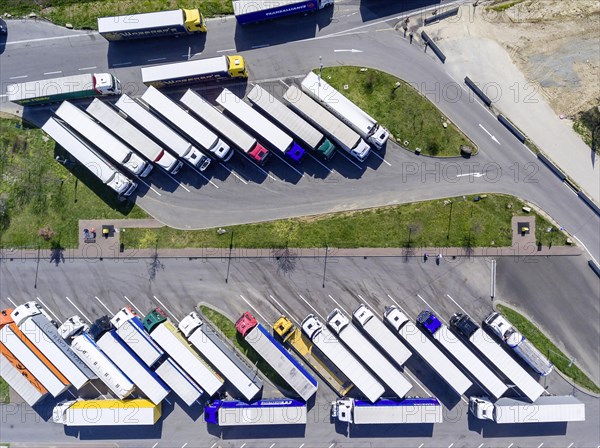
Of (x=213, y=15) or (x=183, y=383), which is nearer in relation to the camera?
(x=183, y=383)

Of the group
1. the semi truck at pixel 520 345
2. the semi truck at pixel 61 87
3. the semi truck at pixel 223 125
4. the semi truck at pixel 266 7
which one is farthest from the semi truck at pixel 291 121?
the semi truck at pixel 520 345

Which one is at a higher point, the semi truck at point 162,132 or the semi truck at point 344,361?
the semi truck at point 162,132

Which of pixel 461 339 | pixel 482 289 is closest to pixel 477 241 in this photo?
pixel 482 289

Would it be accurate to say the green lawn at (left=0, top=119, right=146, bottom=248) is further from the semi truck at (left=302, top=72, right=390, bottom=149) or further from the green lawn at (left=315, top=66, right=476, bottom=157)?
the green lawn at (left=315, top=66, right=476, bottom=157)

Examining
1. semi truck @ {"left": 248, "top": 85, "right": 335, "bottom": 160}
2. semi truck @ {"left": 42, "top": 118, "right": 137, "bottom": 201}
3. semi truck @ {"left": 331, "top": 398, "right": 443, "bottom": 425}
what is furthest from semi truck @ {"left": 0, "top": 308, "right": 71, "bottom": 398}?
semi truck @ {"left": 248, "top": 85, "right": 335, "bottom": 160}

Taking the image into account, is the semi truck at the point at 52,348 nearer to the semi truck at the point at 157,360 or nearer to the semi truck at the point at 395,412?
the semi truck at the point at 157,360

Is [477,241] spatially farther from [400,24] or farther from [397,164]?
[400,24]

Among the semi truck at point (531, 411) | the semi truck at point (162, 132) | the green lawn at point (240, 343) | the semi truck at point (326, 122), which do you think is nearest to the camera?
the semi truck at point (531, 411)
